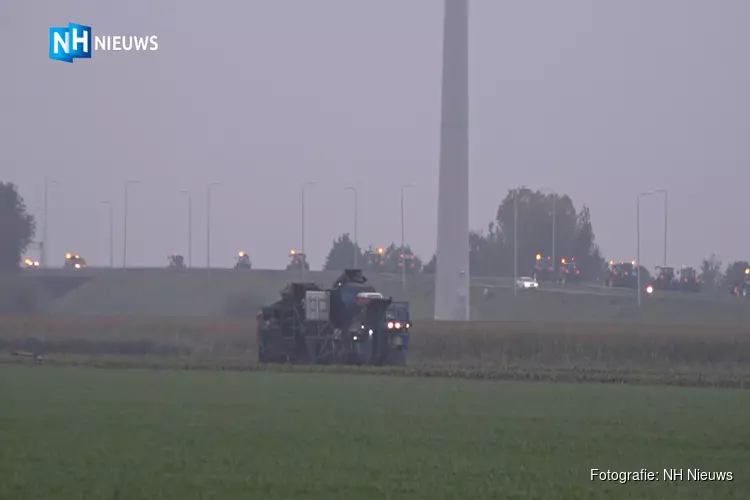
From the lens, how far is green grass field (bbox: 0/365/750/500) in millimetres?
19328

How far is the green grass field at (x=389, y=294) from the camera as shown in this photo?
10773 cm

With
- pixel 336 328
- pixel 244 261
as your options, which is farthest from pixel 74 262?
pixel 336 328

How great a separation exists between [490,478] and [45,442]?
8515 millimetres

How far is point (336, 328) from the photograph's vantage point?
56.0 metres

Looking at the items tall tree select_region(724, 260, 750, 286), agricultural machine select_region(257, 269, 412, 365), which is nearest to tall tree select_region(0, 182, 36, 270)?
agricultural machine select_region(257, 269, 412, 365)

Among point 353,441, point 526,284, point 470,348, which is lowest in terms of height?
point 353,441

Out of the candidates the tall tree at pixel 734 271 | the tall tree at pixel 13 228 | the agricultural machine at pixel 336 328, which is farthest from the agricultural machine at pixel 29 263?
the tall tree at pixel 734 271

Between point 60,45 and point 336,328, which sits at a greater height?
point 60,45

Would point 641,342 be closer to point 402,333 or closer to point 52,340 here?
point 402,333

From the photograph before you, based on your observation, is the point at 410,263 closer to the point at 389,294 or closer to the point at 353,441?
the point at 389,294

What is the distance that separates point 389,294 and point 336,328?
213ft

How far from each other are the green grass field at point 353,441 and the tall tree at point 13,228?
65.8m

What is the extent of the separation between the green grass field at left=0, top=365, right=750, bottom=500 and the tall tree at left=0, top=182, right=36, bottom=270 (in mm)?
65806

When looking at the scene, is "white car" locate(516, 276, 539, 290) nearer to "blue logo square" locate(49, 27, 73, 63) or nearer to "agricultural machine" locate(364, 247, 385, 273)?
"agricultural machine" locate(364, 247, 385, 273)
